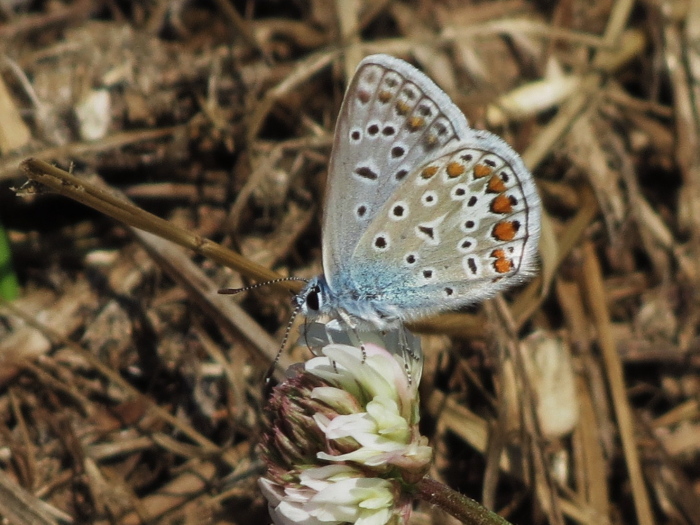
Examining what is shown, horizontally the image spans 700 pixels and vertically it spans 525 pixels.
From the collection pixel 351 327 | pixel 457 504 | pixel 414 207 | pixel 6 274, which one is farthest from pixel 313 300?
pixel 6 274

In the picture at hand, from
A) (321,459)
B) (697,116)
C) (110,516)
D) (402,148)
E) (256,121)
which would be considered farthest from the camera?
(697,116)

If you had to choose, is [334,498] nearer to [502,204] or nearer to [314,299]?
[314,299]

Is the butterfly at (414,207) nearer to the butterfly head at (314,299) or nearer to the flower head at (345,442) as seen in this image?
the butterfly head at (314,299)

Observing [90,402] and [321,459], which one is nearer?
[321,459]

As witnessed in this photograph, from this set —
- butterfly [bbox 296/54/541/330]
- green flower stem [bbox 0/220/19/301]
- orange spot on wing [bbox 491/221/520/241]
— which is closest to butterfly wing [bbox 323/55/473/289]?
butterfly [bbox 296/54/541/330]

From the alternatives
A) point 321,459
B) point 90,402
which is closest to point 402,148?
point 321,459

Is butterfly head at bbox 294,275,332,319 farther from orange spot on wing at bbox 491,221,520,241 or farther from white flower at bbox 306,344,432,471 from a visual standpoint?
orange spot on wing at bbox 491,221,520,241

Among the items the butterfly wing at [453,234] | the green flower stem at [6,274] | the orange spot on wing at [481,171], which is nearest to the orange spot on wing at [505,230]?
the butterfly wing at [453,234]

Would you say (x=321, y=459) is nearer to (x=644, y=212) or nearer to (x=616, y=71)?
(x=644, y=212)
